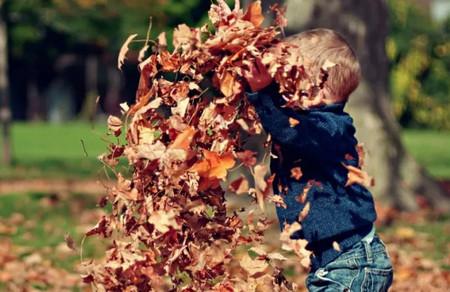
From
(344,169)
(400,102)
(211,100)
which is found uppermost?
(211,100)

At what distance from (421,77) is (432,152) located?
13.8m

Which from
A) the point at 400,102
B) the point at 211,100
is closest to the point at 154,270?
the point at 211,100

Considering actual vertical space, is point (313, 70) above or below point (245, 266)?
above

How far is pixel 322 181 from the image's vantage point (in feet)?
14.1

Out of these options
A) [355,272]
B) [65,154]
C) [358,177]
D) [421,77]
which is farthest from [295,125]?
[421,77]

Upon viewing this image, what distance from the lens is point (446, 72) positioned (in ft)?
133

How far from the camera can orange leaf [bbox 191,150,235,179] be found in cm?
392

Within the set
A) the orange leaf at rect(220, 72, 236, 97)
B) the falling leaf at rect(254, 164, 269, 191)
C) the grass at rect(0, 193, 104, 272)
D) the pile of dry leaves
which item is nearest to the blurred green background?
the grass at rect(0, 193, 104, 272)

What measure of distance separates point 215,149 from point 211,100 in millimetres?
202

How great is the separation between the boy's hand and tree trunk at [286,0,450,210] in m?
7.94

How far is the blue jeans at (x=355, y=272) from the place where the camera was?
4.32 meters

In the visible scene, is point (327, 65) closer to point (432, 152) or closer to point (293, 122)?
point (293, 122)

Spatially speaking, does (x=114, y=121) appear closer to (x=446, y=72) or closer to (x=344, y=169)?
(x=344, y=169)

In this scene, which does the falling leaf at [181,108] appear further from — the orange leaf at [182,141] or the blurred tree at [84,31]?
the blurred tree at [84,31]
